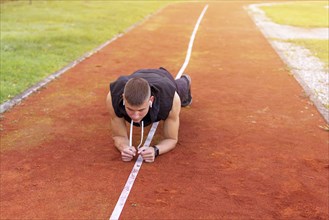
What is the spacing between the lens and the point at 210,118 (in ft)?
24.6

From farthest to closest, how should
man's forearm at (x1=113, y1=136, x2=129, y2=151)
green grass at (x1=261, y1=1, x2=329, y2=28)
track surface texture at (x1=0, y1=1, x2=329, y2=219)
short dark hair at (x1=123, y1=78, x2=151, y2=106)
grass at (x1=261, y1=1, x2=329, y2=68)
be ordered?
green grass at (x1=261, y1=1, x2=329, y2=28), grass at (x1=261, y1=1, x2=329, y2=68), man's forearm at (x1=113, y1=136, x2=129, y2=151), short dark hair at (x1=123, y1=78, x2=151, y2=106), track surface texture at (x1=0, y1=1, x2=329, y2=219)

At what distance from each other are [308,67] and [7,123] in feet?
26.7

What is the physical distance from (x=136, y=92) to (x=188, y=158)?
4.70 ft

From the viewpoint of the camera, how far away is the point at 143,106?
195 inches

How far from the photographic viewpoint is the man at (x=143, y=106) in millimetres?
4941

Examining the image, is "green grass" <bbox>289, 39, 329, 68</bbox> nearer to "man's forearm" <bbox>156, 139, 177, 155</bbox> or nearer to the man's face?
"man's forearm" <bbox>156, 139, 177, 155</bbox>

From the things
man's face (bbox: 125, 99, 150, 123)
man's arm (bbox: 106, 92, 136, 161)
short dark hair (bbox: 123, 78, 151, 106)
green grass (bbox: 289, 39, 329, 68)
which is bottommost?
green grass (bbox: 289, 39, 329, 68)

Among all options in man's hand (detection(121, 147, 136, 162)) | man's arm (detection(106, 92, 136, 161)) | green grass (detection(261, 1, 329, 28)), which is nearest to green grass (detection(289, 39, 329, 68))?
green grass (detection(261, 1, 329, 28))

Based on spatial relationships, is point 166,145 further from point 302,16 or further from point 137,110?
point 302,16

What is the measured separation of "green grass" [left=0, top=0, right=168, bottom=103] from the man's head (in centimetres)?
414

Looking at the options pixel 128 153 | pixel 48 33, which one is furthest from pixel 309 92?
pixel 48 33

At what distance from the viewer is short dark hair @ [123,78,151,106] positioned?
4895 mm

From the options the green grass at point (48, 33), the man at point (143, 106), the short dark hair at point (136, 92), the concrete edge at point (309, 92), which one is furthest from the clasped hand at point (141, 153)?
the green grass at point (48, 33)

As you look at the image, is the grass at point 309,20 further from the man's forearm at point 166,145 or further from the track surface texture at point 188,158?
the man's forearm at point 166,145
